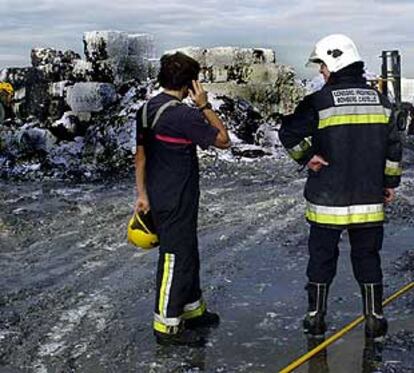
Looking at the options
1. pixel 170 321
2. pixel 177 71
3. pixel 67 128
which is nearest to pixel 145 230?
pixel 170 321

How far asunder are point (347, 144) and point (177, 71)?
3.55 ft

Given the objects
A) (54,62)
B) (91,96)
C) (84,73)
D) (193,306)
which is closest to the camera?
(193,306)

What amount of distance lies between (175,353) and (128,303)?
3.78ft

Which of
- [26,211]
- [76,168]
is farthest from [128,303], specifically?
[76,168]

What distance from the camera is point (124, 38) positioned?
646 inches

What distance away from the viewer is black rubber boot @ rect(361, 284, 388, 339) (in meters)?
4.36

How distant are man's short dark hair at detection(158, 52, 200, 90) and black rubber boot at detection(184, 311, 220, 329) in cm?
149

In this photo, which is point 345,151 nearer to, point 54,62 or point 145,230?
point 145,230

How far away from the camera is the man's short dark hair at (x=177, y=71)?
431cm

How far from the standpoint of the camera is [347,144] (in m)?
4.17

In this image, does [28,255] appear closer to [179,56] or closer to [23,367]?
[23,367]

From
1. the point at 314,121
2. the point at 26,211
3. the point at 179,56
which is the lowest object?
the point at 26,211

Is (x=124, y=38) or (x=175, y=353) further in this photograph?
(x=124, y=38)

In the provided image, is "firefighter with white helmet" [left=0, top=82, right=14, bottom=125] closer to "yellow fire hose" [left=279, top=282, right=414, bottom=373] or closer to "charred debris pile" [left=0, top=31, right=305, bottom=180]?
"charred debris pile" [left=0, top=31, right=305, bottom=180]
